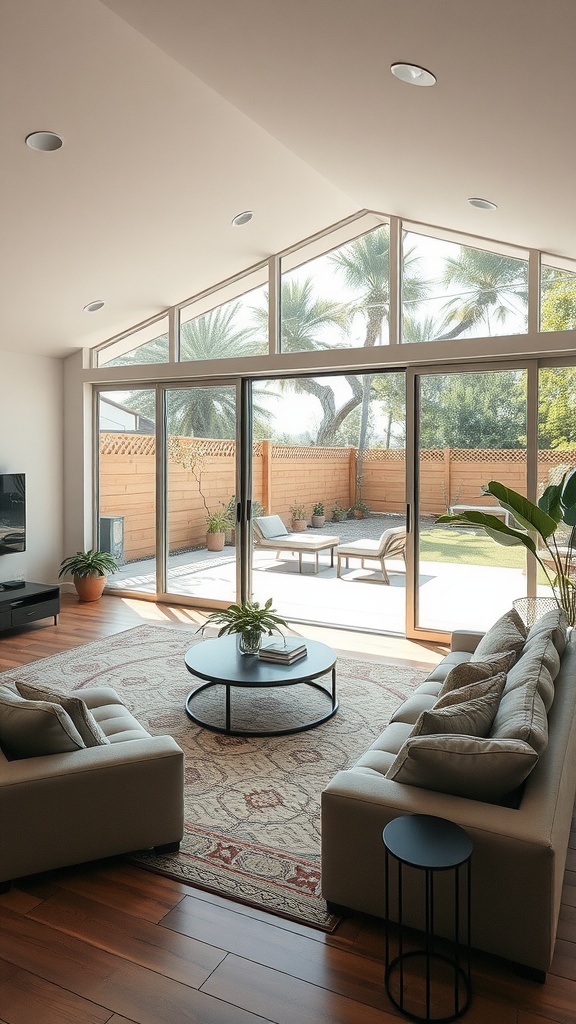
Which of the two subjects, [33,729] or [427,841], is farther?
[33,729]

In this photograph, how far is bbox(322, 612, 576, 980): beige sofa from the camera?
1.92 metres

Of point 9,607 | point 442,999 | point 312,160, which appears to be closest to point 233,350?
point 312,160

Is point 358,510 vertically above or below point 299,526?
above

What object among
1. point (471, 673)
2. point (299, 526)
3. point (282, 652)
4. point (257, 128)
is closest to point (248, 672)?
point (282, 652)

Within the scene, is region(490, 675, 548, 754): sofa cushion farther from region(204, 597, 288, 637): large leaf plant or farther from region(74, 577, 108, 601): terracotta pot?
region(74, 577, 108, 601): terracotta pot

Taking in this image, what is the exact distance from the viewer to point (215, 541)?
6.58m

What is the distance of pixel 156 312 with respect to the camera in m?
6.60

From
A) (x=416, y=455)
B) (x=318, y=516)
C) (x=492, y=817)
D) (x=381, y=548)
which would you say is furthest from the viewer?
(x=318, y=516)

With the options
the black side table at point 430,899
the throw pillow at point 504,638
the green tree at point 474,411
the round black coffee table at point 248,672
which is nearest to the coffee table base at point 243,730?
the round black coffee table at point 248,672

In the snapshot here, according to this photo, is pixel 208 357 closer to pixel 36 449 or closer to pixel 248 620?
pixel 36 449

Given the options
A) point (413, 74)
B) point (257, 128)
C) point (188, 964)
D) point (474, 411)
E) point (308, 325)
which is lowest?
point (188, 964)

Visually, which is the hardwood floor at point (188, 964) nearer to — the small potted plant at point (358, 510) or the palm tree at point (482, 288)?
the palm tree at point (482, 288)

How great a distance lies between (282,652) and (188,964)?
1.97 meters

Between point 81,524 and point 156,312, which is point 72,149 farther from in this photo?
point 81,524
